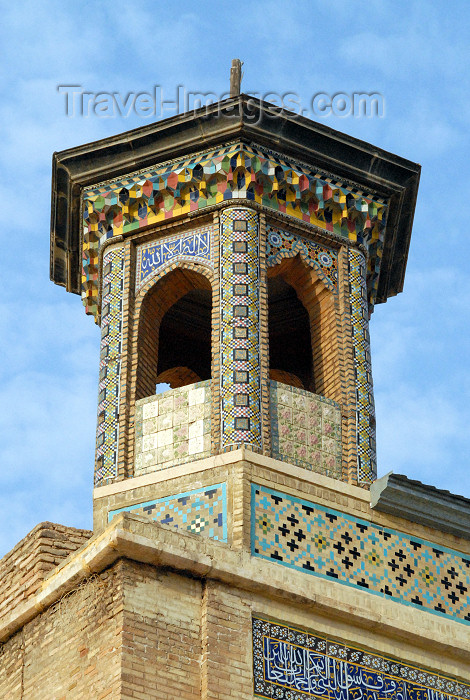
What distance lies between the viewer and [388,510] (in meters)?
12.6

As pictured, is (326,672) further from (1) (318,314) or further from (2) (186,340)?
(2) (186,340)

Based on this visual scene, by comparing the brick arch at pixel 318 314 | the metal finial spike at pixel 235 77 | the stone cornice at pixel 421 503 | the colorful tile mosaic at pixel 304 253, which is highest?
the metal finial spike at pixel 235 77

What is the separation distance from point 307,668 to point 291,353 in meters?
4.89

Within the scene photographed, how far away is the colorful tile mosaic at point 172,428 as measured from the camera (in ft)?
41.4

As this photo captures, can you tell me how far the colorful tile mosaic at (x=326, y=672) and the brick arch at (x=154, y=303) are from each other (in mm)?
2796

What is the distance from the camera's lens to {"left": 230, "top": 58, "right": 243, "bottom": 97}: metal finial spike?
48.9 feet

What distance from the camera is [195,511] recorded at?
477 inches

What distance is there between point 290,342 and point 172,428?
309 cm

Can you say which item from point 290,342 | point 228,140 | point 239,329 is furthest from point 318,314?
point 290,342

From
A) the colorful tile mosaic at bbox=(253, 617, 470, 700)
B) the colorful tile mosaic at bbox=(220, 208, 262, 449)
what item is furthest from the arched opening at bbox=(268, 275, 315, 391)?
the colorful tile mosaic at bbox=(253, 617, 470, 700)

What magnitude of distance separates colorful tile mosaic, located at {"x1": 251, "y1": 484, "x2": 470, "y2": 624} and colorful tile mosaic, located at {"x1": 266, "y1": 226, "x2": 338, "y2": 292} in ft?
7.70

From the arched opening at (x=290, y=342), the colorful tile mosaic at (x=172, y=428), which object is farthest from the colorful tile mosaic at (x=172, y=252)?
the arched opening at (x=290, y=342)

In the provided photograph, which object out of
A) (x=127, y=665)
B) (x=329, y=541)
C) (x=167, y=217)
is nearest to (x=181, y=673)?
(x=127, y=665)

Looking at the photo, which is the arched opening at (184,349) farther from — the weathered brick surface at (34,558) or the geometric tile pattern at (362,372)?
the weathered brick surface at (34,558)
